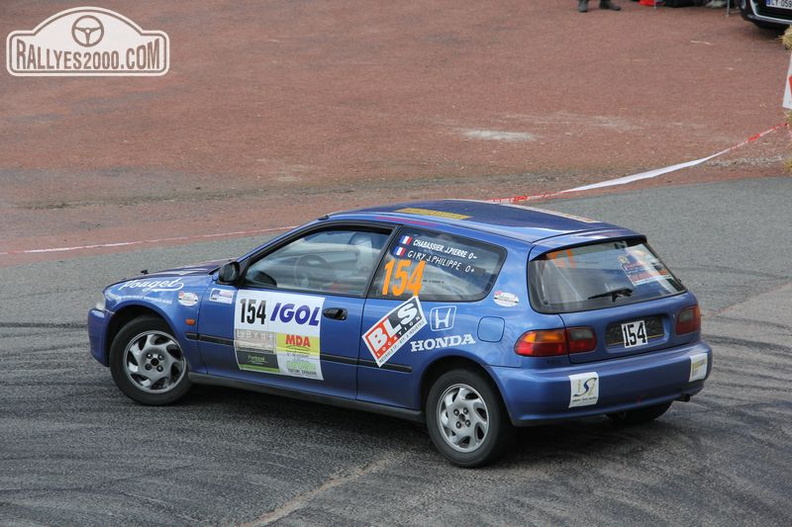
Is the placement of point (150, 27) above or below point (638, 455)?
above

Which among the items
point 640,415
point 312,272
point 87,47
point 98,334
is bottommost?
point 640,415

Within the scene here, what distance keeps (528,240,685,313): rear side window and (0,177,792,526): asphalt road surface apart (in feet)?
2.94

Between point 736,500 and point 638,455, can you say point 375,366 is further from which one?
point 736,500

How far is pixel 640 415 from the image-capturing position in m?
7.14

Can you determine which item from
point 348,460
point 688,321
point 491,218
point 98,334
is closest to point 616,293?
point 688,321

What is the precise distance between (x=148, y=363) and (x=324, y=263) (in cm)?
148

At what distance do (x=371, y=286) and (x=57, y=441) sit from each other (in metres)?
2.03

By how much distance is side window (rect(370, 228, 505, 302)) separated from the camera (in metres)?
6.48

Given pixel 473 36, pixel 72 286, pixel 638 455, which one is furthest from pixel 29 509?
pixel 473 36

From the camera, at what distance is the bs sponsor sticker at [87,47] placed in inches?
1082

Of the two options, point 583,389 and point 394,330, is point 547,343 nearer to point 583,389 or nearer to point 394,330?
point 583,389

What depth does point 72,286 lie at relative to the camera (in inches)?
445

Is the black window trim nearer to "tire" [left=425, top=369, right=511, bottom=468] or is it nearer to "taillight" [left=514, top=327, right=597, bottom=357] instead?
"tire" [left=425, top=369, right=511, bottom=468]

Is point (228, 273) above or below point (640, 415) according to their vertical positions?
above
